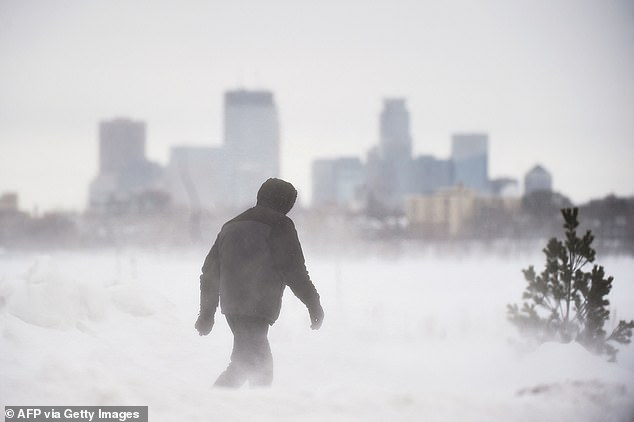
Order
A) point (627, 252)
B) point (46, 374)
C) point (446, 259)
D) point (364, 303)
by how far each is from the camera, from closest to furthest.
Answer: point (46, 374)
point (364, 303)
point (627, 252)
point (446, 259)

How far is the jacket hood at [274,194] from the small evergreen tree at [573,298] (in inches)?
159

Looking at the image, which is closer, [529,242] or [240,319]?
[240,319]

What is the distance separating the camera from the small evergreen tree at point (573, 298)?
6926mm

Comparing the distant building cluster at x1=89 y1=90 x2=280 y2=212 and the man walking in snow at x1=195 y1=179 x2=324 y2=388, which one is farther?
the distant building cluster at x1=89 y1=90 x2=280 y2=212

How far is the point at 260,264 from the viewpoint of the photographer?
429 centimetres

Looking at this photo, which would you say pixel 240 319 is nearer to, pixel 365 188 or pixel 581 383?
pixel 581 383

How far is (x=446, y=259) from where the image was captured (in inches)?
1516

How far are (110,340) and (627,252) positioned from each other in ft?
93.7

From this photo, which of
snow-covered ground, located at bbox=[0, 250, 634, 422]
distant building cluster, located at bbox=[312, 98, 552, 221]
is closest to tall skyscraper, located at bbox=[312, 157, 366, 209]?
distant building cluster, located at bbox=[312, 98, 552, 221]

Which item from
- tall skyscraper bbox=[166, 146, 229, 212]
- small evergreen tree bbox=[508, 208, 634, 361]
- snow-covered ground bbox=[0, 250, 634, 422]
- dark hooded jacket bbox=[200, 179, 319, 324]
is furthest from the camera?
tall skyscraper bbox=[166, 146, 229, 212]

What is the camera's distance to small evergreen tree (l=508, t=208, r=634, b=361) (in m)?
6.93

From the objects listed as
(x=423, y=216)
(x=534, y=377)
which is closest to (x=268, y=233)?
(x=534, y=377)

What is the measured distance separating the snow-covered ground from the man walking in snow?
26 cm

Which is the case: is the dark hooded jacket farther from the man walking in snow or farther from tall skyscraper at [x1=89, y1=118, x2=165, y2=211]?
tall skyscraper at [x1=89, y1=118, x2=165, y2=211]
